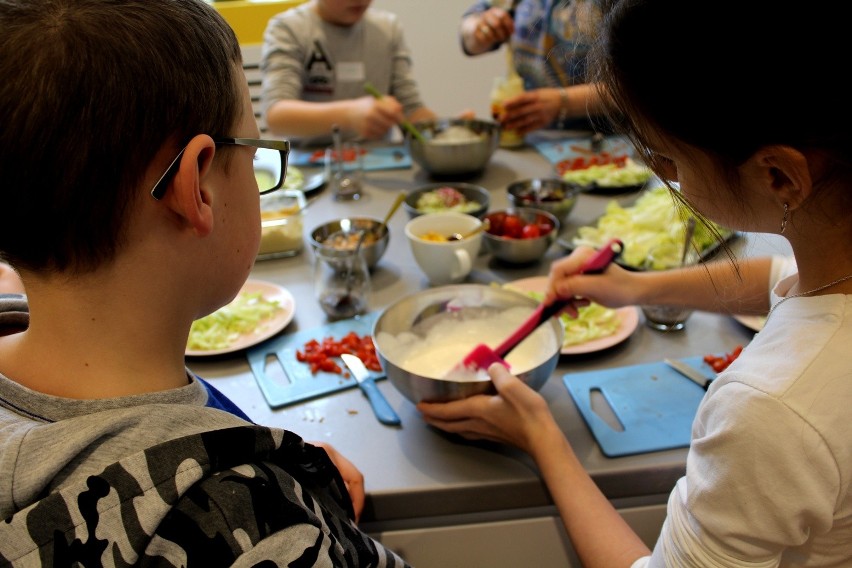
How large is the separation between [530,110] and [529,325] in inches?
51.2

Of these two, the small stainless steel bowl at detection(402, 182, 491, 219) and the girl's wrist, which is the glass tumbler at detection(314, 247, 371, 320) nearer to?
the small stainless steel bowl at detection(402, 182, 491, 219)

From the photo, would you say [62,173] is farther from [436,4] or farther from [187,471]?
[436,4]

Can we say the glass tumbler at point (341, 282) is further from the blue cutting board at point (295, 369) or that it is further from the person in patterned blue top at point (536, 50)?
the person in patterned blue top at point (536, 50)

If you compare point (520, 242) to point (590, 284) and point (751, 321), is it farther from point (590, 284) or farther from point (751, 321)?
point (751, 321)

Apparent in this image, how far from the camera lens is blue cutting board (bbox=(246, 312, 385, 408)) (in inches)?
40.9

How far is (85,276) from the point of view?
22.4 inches

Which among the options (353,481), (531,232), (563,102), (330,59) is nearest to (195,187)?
(353,481)

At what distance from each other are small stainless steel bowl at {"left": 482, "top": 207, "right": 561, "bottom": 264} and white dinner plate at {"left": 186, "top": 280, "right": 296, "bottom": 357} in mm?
454

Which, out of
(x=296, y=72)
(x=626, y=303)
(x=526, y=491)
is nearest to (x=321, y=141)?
(x=296, y=72)

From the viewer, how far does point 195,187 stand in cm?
57

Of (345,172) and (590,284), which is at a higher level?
(590,284)

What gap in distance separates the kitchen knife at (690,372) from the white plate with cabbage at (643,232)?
32 cm

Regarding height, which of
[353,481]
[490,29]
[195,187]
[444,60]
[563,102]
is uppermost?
[195,187]

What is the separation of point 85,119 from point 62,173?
0.16ft
